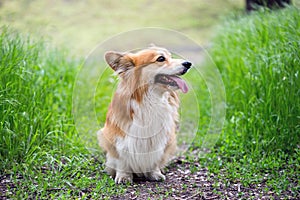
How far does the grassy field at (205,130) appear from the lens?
3.39 m

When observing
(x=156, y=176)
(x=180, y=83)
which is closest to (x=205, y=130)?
(x=156, y=176)

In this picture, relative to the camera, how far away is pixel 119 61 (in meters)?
3.25

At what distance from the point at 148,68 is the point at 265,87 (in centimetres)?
156

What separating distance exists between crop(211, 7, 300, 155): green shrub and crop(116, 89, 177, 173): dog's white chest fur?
3.22 ft

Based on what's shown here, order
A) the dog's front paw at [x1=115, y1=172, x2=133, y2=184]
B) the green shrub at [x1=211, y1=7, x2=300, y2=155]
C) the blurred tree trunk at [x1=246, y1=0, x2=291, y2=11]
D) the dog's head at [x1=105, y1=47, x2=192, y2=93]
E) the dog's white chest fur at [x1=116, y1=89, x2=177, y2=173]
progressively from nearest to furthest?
the dog's head at [x1=105, y1=47, x2=192, y2=93] < the dog's white chest fur at [x1=116, y1=89, x2=177, y2=173] < the dog's front paw at [x1=115, y1=172, x2=133, y2=184] < the green shrub at [x1=211, y1=7, x2=300, y2=155] < the blurred tree trunk at [x1=246, y1=0, x2=291, y2=11]

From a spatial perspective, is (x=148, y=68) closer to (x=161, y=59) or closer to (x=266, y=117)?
(x=161, y=59)

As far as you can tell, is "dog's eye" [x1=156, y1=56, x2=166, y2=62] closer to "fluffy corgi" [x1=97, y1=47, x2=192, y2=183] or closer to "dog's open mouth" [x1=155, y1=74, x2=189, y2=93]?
"fluffy corgi" [x1=97, y1=47, x2=192, y2=183]

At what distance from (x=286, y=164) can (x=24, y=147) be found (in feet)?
7.42

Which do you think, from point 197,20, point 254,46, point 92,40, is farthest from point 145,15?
point 254,46

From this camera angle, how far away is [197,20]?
1102 cm

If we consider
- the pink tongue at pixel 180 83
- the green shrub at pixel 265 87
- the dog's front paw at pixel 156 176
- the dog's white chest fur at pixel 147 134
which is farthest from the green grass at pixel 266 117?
the pink tongue at pixel 180 83

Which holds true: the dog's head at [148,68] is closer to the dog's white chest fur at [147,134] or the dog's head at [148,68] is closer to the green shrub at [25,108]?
the dog's white chest fur at [147,134]

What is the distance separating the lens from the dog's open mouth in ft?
10.5

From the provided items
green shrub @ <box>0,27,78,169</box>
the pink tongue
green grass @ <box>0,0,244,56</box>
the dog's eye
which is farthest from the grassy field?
green grass @ <box>0,0,244,56</box>
